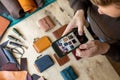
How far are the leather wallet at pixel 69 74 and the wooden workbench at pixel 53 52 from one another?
15mm

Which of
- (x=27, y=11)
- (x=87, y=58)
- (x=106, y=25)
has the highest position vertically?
(x=27, y=11)

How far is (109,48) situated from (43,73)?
28 centimetres

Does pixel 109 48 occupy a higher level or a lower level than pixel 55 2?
lower

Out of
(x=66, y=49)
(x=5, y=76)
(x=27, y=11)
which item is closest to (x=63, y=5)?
(x=27, y=11)

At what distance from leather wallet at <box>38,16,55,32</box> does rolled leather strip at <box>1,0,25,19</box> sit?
9 cm

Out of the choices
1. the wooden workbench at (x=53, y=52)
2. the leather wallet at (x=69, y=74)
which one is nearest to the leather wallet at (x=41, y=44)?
the wooden workbench at (x=53, y=52)

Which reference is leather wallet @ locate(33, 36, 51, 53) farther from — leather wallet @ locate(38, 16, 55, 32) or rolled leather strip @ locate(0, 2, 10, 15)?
rolled leather strip @ locate(0, 2, 10, 15)

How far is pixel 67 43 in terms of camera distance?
0.94 m

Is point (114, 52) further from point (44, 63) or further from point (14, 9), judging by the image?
point (14, 9)

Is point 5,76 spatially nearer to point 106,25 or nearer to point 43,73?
point 43,73

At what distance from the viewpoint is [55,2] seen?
1.12 meters

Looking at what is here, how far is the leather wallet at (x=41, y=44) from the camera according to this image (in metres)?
1.06

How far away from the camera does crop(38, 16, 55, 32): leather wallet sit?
108 centimetres

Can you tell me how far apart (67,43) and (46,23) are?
187 millimetres
